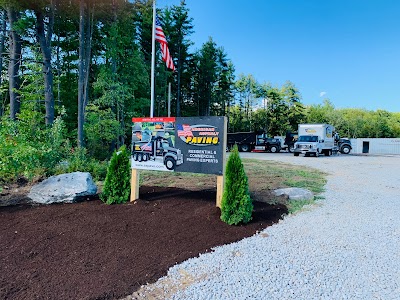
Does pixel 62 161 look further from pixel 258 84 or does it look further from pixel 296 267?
pixel 258 84

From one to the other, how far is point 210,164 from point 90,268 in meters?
2.33

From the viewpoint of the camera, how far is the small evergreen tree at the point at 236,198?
3768mm

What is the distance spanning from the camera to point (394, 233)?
3.85m

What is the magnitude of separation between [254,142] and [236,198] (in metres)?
22.4

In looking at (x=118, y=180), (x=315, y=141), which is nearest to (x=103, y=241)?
(x=118, y=180)

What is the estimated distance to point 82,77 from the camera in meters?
12.0

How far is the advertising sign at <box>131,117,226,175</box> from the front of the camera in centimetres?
430

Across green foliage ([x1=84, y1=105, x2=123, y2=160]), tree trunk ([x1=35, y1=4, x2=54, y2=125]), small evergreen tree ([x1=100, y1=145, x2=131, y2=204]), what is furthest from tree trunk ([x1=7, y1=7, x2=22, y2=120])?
small evergreen tree ([x1=100, y1=145, x2=131, y2=204])

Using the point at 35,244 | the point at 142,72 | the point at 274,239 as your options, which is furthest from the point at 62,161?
the point at 142,72

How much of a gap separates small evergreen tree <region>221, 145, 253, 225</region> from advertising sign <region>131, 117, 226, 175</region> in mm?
461

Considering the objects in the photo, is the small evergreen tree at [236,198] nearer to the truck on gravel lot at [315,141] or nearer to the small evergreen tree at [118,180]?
the small evergreen tree at [118,180]

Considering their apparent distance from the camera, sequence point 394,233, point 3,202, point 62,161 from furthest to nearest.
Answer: point 62,161 < point 3,202 < point 394,233

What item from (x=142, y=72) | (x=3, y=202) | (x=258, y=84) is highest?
(x=258, y=84)

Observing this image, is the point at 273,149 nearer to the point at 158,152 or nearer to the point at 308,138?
the point at 308,138
